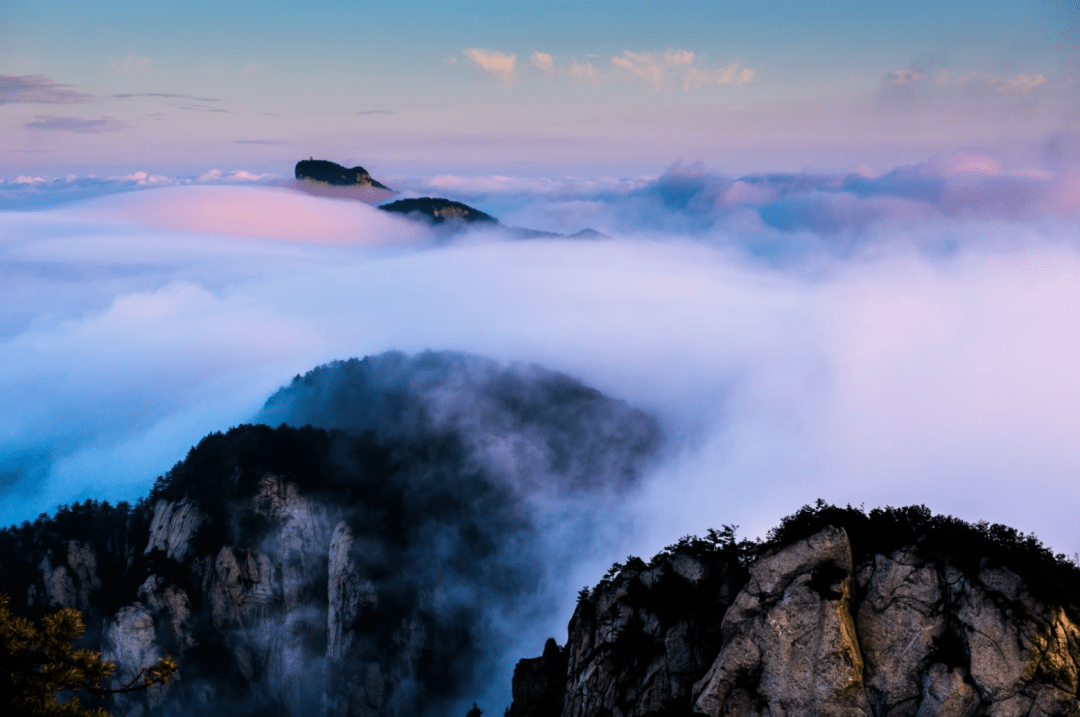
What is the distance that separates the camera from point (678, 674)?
142ft

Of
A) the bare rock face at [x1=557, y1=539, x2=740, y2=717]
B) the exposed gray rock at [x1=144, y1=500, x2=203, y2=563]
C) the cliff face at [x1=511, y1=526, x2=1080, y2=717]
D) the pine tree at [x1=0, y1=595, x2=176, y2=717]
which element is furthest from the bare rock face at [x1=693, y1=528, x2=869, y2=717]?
the exposed gray rock at [x1=144, y1=500, x2=203, y2=563]

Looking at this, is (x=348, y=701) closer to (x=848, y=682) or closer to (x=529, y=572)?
(x=529, y=572)

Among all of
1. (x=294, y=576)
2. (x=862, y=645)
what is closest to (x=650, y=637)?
(x=862, y=645)

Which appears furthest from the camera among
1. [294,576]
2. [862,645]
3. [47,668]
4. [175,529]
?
[294,576]

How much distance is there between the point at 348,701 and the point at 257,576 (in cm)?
2782

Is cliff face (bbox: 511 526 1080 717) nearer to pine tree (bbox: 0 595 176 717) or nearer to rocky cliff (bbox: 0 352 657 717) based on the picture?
pine tree (bbox: 0 595 176 717)

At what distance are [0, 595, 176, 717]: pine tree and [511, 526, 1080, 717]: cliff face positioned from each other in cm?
3123

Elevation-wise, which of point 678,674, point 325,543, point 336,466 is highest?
point 678,674

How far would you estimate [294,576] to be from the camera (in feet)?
418

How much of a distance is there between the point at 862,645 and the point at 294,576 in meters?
113

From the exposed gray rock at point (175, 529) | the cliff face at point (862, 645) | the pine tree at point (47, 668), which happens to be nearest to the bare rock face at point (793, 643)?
the cliff face at point (862, 645)

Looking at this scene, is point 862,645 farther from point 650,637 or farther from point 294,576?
point 294,576

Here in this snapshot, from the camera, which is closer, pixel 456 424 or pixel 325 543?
pixel 325 543

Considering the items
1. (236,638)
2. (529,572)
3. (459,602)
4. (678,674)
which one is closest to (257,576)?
(236,638)
